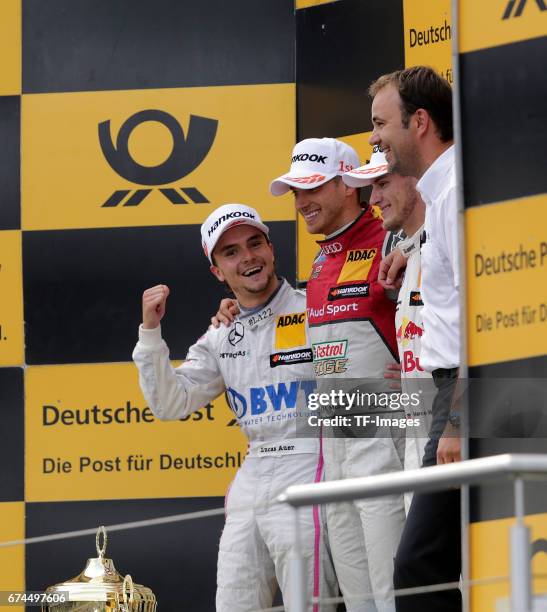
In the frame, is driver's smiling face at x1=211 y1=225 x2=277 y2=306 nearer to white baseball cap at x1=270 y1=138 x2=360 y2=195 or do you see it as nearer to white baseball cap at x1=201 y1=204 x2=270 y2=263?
white baseball cap at x1=201 y1=204 x2=270 y2=263

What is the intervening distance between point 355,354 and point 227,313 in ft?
1.99

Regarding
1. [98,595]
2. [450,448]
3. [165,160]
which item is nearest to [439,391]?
[450,448]

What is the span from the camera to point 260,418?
3871mm

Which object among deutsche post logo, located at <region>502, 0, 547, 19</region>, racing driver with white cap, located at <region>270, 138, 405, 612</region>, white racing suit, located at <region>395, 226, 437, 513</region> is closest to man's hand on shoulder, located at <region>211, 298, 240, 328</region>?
racing driver with white cap, located at <region>270, 138, 405, 612</region>

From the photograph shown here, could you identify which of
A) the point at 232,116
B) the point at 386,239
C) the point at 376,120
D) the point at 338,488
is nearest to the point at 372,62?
the point at 232,116

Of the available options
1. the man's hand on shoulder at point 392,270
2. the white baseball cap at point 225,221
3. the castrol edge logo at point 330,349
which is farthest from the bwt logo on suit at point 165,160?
the man's hand on shoulder at point 392,270

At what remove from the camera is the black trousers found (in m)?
2.92

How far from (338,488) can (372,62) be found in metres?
2.76

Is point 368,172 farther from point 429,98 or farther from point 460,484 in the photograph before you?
point 460,484

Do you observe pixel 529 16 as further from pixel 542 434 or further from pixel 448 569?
pixel 448 569

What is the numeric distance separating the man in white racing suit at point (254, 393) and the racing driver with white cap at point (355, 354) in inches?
5.5

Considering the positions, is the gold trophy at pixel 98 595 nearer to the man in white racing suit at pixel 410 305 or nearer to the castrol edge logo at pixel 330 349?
the castrol edge logo at pixel 330 349

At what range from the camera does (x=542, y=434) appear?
7.90 ft

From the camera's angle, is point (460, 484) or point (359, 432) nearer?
point (460, 484)
